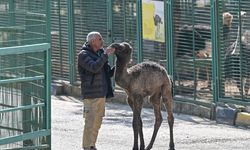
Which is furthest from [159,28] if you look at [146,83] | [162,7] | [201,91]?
[146,83]

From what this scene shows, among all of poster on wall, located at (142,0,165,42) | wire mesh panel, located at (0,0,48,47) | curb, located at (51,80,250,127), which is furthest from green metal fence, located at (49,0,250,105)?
wire mesh panel, located at (0,0,48,47)

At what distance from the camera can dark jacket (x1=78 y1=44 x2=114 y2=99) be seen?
11969 mm

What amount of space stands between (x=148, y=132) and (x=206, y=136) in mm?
1086

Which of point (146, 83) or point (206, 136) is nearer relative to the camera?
point (146, 83)

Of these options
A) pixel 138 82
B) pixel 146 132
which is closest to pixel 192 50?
pixel 146 132

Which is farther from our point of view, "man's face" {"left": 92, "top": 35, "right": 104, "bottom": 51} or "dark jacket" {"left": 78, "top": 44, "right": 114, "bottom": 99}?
"man's face" {"left": 92, "top": 35, "right": 104, "bottom": 51}

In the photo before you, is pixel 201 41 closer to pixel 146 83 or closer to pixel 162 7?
pixel 162 7

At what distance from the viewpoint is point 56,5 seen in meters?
20.8

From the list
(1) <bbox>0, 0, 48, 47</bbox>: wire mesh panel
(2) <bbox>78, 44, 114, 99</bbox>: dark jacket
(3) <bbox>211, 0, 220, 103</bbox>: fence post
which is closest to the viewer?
(1) <bbox>0, 0, 48, 47</bbox>: wire mesh panel

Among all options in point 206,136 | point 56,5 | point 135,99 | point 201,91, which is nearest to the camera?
point 135,99

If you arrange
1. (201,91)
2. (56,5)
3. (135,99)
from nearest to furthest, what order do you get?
1. (135,99)
2. (201,91)
3. (56,5)

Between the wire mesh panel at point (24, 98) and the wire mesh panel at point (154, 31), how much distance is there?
21.9 ft

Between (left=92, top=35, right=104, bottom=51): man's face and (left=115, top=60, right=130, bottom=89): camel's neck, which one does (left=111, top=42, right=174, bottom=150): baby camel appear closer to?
(left=115, top=60, right=130, bottom=89): camel's neck

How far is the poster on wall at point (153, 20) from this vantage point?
58.7 ft
